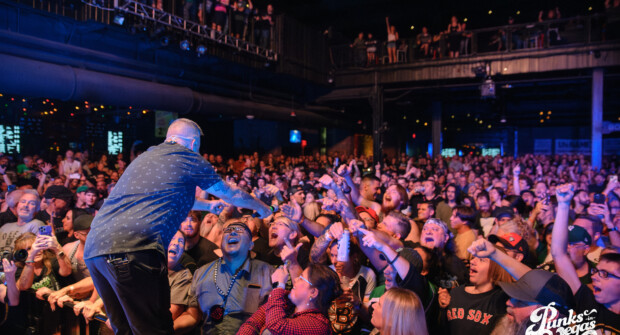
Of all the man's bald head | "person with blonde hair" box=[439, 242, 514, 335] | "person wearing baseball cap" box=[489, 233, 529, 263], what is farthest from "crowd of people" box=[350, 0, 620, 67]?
the man's bald head

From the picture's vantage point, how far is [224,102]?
1224 centimetres

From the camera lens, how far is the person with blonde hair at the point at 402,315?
2053mm

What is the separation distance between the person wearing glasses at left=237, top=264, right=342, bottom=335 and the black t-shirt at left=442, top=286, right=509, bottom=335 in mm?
756

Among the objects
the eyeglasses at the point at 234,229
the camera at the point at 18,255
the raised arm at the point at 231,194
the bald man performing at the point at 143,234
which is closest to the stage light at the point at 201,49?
the camera at the point at 18,255

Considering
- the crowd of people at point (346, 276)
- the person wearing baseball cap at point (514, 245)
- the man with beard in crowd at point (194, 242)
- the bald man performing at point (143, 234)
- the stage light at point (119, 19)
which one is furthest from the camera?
the stage light at point (119, 19)

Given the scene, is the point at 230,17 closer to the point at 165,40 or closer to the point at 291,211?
the point at 165,40

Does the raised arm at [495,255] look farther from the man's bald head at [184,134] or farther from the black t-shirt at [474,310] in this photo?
the man's bald head at [184,134]

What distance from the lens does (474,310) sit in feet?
8.45

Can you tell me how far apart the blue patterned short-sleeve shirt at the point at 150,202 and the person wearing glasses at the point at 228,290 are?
0.68 m

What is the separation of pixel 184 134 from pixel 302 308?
1284mm

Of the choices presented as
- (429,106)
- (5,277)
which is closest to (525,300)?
(5,277)

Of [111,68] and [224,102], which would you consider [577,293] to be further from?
[224,102]

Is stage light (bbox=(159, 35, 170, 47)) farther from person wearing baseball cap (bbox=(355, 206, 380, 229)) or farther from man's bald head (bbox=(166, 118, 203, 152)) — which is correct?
man's bald head (bbox=(166, 118, 203, 152))

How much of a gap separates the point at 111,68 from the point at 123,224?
29.2ft
